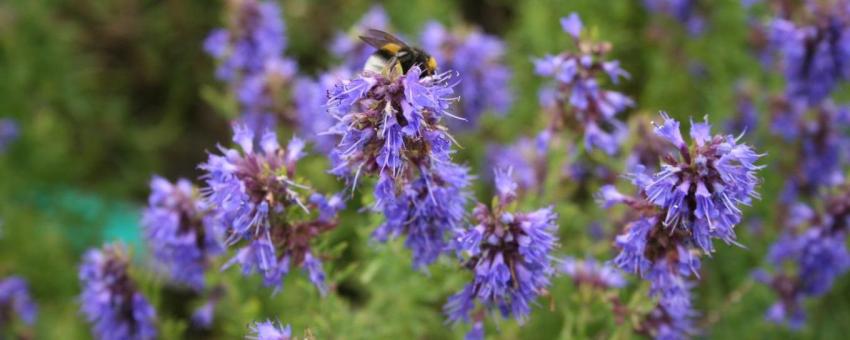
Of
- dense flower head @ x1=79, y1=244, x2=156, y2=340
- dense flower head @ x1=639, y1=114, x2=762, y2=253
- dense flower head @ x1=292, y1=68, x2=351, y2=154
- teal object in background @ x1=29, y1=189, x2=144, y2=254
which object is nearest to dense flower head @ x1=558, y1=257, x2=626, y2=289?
dense flower head @ x1=639, y1=114, x2=762, y2=253

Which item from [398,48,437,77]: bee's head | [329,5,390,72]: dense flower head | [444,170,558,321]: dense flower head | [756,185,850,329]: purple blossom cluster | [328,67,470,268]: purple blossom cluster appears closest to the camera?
[328,67,470,268]: purple blossom cluster

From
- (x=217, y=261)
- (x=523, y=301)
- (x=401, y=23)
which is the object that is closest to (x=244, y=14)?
(x=217, y=261)

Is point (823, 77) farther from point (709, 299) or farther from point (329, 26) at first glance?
point (329, 26)

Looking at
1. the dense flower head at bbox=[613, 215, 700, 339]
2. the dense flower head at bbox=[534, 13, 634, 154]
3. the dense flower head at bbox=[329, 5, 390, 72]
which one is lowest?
the dense flower head at bbox=[613, 215, 700, 339]

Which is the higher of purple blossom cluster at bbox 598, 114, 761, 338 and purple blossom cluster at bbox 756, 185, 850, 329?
purple blossom cluster at bbox 756, 185, 850, 329

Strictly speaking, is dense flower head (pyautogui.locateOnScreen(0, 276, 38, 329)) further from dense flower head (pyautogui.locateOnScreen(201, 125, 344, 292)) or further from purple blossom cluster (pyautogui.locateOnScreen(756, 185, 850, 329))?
purple blossom cluster (pyautogui.locateOnScreen(756, 185, 850, 329))

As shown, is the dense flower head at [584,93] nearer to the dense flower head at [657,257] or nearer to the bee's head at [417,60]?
the bee's head at [417,60]

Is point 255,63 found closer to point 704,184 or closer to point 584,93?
point 584,93
